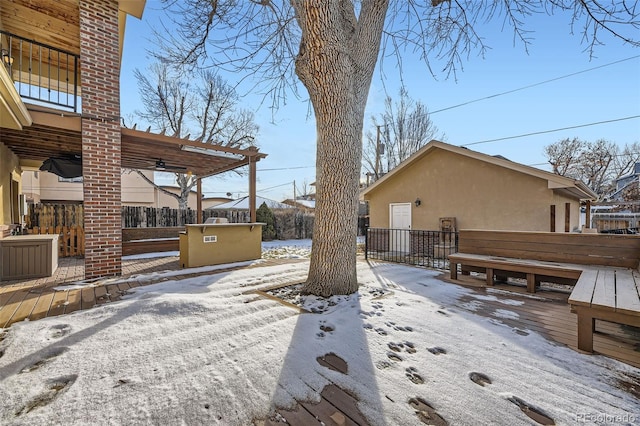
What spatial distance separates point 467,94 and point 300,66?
13896 millimetres

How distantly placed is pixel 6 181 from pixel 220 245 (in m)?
4.84

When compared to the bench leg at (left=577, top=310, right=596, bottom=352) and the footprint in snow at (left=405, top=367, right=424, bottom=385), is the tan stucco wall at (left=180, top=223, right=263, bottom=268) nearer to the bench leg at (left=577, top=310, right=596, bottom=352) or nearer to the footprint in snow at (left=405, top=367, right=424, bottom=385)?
the footprint in snow at (left=405, top=367, right=424, bottom=385)

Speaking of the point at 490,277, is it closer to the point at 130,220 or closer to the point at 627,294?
the point at 627,294

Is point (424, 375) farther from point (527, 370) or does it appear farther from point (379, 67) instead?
point (379, 67)

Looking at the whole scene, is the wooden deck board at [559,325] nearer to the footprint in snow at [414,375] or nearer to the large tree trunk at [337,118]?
the footprint in snow at [414,375]

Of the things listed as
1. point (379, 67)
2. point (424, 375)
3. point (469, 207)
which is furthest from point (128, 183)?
point (424, 375)

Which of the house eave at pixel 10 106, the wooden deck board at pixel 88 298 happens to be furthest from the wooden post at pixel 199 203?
the wooden deck board at pixel 88 298

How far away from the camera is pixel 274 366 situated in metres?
2.08

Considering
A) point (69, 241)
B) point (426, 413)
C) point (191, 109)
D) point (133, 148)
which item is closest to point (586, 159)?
point (426, 413)

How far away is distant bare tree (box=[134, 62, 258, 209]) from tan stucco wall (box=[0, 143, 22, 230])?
9.00m

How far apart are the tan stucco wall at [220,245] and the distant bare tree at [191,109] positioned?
376 inches

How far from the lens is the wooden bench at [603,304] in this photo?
2.17 m

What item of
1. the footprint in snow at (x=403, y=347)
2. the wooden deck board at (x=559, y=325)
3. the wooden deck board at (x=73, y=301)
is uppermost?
the wooden deck board at (x=73, y=301)

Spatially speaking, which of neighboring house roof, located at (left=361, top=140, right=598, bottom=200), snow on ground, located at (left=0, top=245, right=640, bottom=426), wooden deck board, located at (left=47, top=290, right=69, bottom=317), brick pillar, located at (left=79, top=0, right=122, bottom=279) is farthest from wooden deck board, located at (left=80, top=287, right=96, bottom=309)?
neighboring house roof, located at (left=361, top=140, right=598, bottom=200)
